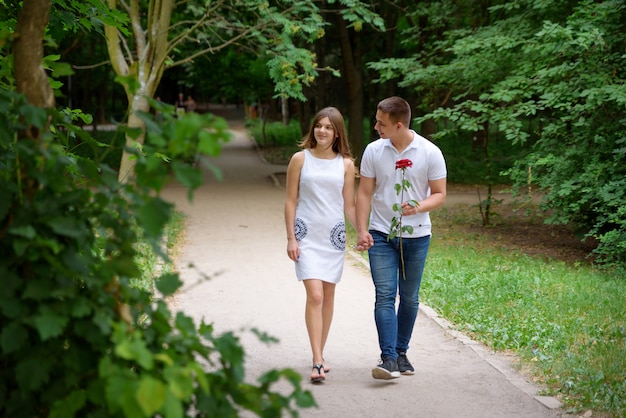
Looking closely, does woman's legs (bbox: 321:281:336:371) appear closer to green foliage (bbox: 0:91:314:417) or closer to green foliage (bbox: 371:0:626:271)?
green foliage (bbox: 0:91:314:417)

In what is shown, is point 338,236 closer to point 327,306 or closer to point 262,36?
point 327,306

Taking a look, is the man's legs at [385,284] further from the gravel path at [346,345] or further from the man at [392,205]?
the gravel path at [346,345]

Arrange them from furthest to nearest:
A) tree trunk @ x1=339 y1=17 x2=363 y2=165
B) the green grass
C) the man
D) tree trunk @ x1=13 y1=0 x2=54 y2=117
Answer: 1. tree trunk @ x1=339 y1=17 x2=363 y2=165
2. the man
3. the green grass
4. tree trunk @ x1=13 y1=0 x2=54 y2=117

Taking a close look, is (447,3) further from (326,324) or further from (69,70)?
(69,70)

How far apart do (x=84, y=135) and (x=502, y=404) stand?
144 inches

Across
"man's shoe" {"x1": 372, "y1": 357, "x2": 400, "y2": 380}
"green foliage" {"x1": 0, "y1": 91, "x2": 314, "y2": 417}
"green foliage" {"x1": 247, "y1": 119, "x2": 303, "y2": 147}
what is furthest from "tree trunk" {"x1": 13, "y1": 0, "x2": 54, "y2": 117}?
"green foliage" {"x1": 247, "y1": 119, "x2": 303, "y2": 147}

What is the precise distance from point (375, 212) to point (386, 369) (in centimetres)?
121

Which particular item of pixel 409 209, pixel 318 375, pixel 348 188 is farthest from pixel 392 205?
pixel 318 375

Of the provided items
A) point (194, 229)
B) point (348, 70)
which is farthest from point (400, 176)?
point (348, 70)

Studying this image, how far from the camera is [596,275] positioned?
40.7 ft

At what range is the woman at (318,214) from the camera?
6656 millimetres

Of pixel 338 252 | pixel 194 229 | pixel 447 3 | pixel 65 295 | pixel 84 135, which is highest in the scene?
pixel 447 3

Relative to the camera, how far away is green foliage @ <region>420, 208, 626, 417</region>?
21.0 feet

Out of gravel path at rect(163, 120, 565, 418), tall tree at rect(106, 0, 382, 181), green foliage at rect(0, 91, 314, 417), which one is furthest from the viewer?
tall tree at rect(106, 0, 382, 181)
